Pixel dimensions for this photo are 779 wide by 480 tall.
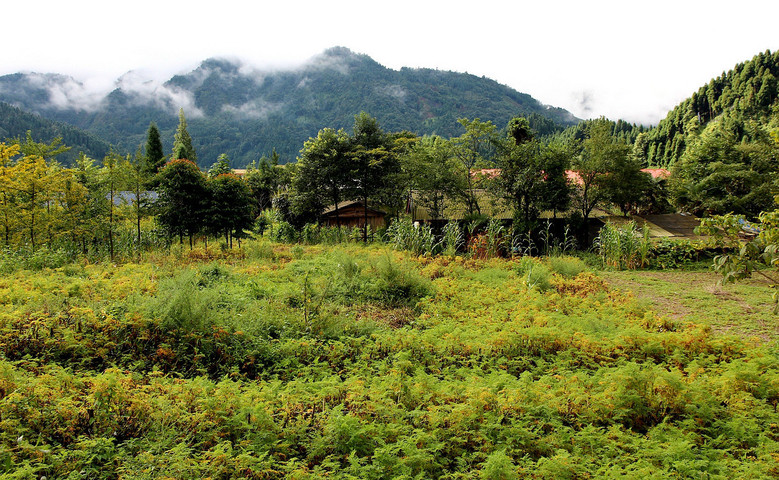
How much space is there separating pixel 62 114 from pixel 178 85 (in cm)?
4609

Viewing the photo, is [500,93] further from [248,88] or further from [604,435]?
[604,435]

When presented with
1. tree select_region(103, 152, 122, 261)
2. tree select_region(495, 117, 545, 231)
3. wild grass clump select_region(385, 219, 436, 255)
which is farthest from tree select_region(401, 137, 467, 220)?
tree select_region(103, 152, 122, 261)

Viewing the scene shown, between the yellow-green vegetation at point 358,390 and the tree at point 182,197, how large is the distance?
6.14 meters

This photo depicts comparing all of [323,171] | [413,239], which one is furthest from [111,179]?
[323,171]

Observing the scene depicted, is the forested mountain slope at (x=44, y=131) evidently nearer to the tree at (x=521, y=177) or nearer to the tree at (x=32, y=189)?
the tree at (x=32, y=189)

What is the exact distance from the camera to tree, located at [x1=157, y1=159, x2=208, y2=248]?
473 inches

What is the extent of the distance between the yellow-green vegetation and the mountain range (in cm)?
11250

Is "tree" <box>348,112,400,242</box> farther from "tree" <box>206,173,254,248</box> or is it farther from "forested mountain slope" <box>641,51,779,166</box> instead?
"forested mountain slope" <box>641,51,779,166</box>

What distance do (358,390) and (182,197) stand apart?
10821mm

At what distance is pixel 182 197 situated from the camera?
12.3 m

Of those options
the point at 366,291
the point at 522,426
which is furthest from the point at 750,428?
the point at 366,291

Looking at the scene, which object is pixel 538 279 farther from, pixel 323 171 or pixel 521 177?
pixel 323 171

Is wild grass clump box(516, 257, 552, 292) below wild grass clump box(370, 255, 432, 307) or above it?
Result: above

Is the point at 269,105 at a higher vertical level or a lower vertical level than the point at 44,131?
higher
